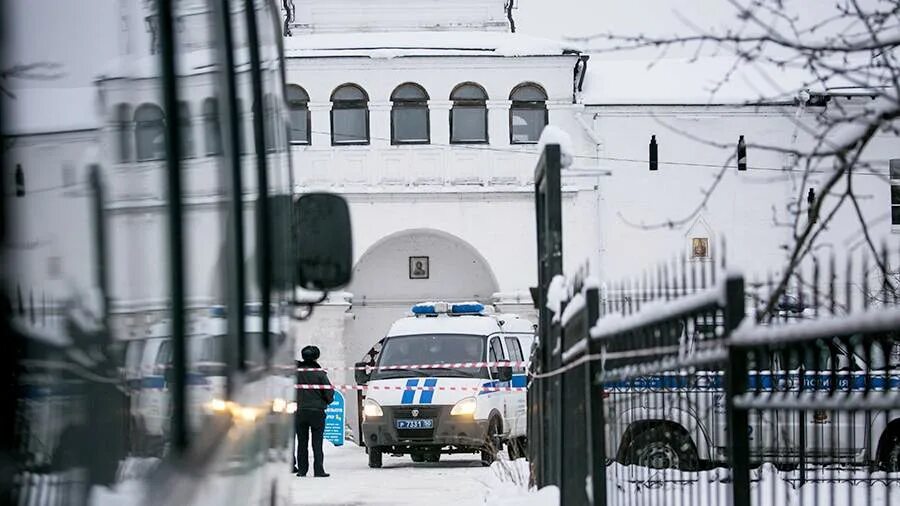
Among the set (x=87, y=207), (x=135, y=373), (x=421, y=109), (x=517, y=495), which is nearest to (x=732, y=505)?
(x=135, y=373)

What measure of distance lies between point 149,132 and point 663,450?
292 cm

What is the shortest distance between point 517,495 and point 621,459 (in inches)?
274

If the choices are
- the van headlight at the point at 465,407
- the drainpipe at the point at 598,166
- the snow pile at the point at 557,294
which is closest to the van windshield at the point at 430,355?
the van headlight at the point at 465,407

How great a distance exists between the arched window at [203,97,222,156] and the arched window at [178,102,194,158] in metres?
0.24

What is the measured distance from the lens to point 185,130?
2.60 meters

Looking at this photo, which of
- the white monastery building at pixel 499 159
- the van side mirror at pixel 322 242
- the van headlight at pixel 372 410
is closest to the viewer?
the van side mirror at pixel 322 242

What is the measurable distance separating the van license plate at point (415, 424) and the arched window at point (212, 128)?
18.4 meters

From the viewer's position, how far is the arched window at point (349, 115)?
37.2 m

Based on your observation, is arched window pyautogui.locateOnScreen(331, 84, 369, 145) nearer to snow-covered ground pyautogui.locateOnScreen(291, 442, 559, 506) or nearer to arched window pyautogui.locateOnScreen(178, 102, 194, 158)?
snow-covered ground pyautogui.locateOnScreen(291, 442, 559, 506)

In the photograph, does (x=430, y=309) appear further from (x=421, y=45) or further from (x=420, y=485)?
(x=421, y=45)

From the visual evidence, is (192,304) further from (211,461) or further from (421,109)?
(421,109)

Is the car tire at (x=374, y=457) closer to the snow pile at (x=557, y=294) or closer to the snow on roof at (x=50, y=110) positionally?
the snow pile at (x=557, y=294)

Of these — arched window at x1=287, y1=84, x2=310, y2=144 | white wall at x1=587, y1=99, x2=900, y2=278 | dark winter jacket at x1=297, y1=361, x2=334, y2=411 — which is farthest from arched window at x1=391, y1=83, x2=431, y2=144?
dark winter jacket at x1=297, y1=361, x2=334, y2=411

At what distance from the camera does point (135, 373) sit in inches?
80.3
